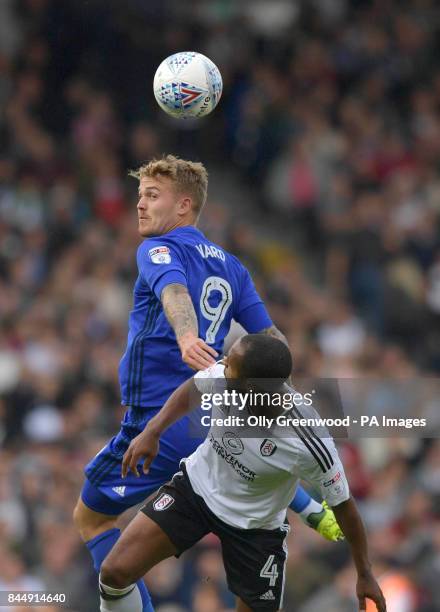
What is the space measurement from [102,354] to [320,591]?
3850 mm

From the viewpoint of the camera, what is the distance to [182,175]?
23.7 feet

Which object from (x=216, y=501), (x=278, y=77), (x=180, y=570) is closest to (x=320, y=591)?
(x=180, y=570)

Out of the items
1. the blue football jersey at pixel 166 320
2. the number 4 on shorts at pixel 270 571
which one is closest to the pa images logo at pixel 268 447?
the number 4 on shorts at pixel 270 571

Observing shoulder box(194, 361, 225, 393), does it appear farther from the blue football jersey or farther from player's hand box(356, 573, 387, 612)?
player's hand box(356, 573, 387, 612)

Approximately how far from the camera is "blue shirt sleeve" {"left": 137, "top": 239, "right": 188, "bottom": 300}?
6578mm

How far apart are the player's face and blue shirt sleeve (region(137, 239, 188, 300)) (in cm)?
28

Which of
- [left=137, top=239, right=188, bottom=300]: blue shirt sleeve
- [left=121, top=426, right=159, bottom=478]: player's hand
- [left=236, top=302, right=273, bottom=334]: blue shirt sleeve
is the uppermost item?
[left=137, top=239, right=188, bottom=300]: blue shirt sleeve

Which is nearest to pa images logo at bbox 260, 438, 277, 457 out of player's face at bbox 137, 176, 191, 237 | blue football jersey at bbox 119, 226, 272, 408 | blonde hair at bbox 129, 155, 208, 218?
blue football jersey at bbox 119, 226, 272, 408

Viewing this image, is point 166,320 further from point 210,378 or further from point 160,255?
point 210,378

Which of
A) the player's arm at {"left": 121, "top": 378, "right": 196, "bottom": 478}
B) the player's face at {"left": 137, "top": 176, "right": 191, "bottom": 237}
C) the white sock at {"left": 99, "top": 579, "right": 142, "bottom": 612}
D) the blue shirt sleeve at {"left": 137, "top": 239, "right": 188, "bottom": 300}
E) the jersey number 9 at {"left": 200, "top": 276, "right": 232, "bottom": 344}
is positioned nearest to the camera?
the player's arm at {"left": 121, "top": 378, "right": 196, "bottom": 478}

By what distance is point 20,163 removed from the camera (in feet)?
52.9

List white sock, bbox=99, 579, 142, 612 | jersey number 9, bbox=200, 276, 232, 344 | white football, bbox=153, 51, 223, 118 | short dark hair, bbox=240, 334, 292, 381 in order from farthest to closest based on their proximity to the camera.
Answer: white football, bbox=153, 51, 223, 118 < jersey number 9, bbox=200, 276, 232, 344 < white sock, bbox=99, 579, 142, 612 < short dark hair, bbox=240, 334, 292, 381

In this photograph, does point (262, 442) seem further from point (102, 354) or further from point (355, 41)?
point (355, 41)

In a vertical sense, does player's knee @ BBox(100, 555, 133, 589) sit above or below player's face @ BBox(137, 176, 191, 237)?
below
